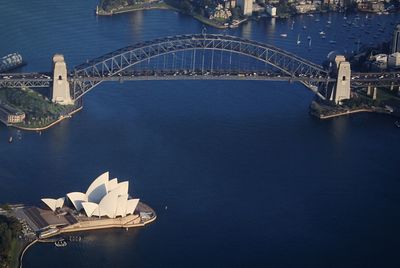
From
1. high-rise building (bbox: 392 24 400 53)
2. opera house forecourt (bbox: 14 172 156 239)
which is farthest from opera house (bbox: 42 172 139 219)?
high-rise building (bbox: 392 24 400 53)

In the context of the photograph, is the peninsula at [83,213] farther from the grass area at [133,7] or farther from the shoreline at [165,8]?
the grass area at [133,7]

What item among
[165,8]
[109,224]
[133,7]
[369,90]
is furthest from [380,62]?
[109,224]

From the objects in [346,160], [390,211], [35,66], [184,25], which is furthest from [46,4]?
[390,211]

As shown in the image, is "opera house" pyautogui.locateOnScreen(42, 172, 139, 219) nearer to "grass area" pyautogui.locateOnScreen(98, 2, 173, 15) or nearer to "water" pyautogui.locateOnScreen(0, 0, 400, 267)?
"water" pyautogui.locateOnScreen(0, 0, 400, 267)

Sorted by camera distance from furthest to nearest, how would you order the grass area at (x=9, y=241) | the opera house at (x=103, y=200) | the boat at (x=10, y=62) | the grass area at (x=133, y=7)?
the grass area at (x=133, y=7) → the boat at (x=10, y=62) → the opera house at (x=103, y=200) → the grass area at (x=9, y=241)

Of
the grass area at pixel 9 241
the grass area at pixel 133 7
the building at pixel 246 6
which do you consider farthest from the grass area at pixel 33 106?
the building at pixel 246 6
